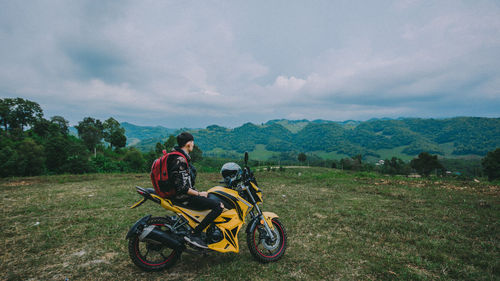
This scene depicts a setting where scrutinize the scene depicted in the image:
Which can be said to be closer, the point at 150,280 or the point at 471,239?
the point at 150,280

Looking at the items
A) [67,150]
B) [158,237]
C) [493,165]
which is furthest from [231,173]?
[493,165]

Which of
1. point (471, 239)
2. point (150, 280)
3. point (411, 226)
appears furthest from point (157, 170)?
point (471, 239)

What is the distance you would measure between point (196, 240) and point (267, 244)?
147 cm

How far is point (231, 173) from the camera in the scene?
409cm

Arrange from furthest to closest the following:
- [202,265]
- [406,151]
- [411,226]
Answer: [406,151], [411,226], [202,265]

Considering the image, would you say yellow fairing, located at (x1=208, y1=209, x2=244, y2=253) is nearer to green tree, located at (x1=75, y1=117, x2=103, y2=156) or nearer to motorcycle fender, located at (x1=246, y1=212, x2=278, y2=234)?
motorcycle fender, located at (x1=246, y1=212, x2=278, y2=234)

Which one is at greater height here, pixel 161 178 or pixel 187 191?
pixel 161 178

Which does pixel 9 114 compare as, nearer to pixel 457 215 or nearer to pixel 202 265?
pixel 202 265

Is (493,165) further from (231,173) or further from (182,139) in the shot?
(182,139)

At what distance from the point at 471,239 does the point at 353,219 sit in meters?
2.62

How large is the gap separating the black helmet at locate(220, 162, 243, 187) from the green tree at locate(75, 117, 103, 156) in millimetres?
60955

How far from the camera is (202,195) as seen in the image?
379 centimetres

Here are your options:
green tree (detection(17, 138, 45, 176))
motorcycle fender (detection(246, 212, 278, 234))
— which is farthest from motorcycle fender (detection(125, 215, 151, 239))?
green tree (detection(17, 138, 45, 176))

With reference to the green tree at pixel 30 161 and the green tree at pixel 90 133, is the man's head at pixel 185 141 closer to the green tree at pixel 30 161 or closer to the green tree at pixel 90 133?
the green tree at pixel 30 161
